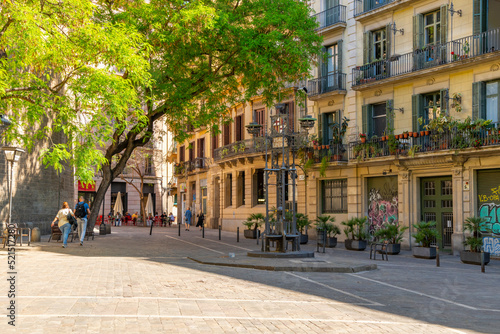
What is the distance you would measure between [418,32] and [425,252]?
9.92 metres

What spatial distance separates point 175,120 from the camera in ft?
90.8

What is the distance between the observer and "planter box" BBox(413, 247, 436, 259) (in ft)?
69.1

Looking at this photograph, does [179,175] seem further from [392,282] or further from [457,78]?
[392,282]

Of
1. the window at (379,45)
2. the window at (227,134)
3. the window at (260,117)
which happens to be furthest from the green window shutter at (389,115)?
the window at (227,134)

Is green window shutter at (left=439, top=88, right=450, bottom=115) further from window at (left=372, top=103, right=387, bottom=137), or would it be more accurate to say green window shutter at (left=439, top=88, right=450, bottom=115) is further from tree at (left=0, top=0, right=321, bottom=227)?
tree at (left=0, top=0, right=321, bottom=227)

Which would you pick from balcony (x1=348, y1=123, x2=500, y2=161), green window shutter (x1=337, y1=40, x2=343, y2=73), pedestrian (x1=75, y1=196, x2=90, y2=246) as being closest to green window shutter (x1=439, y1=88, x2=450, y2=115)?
balcony (x1=348, y1=123, x2=500, y2=161)

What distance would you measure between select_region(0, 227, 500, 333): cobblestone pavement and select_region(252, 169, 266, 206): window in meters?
21.0

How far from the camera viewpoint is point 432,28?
25328 millimetres

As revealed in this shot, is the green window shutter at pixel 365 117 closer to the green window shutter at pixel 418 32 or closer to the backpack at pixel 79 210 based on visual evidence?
the green window shutter at pixel 418 32

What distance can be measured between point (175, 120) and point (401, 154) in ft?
33.7

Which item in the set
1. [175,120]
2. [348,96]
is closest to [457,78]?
[348,96]

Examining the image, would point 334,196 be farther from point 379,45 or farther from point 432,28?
point 432,28

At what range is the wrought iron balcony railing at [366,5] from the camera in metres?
27.8

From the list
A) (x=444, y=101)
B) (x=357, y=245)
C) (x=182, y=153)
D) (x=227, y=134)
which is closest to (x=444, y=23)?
(x=444, y=101)
